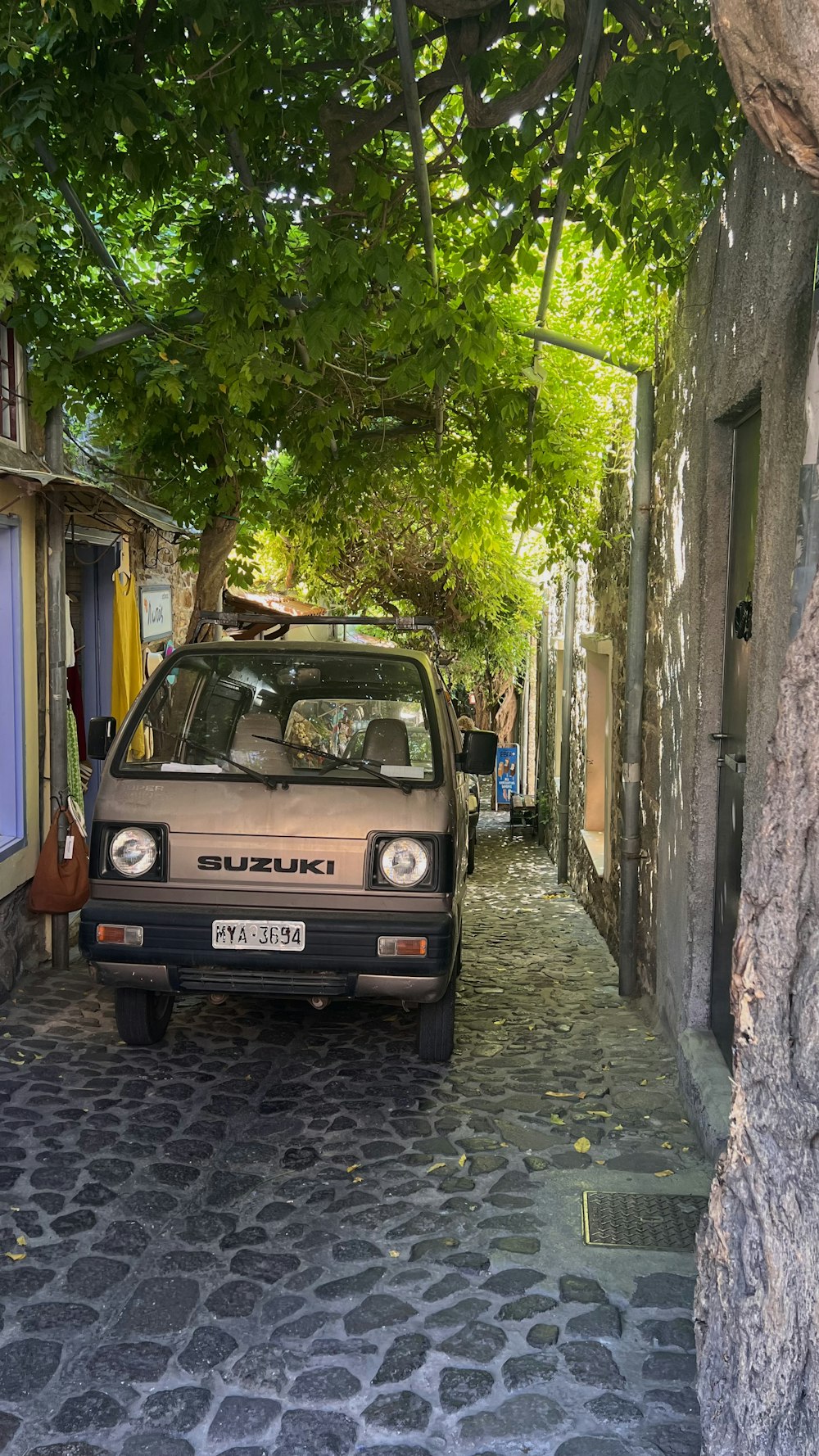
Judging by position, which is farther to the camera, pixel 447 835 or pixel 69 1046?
pixel 69 1046

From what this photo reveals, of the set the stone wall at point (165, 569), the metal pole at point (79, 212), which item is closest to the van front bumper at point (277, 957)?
the metal pole at point (79, 212)

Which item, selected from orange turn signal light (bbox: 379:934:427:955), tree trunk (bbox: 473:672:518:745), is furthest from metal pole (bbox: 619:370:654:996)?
tree trunk (bbox: 473:672:518:745)

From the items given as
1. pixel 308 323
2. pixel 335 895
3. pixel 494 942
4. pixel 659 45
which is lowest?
pixel 494 942

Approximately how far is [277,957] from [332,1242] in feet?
4.97

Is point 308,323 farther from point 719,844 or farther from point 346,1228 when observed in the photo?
point 346,1228

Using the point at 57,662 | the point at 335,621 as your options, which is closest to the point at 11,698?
the point at 57,662

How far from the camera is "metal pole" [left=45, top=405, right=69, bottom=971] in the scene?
760 cm

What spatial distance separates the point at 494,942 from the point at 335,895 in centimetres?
395

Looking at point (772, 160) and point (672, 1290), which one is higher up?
point (772, 160)

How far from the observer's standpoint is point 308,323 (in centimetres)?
662

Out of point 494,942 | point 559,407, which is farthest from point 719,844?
point 559,407

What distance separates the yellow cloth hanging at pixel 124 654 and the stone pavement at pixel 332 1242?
11.4 ft

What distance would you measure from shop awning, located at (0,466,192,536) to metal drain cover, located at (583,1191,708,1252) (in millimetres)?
4109

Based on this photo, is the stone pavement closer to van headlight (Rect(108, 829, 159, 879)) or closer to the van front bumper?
the van front bumper
